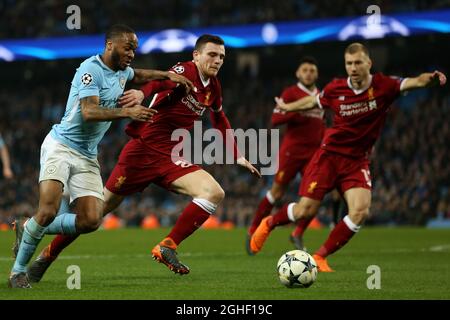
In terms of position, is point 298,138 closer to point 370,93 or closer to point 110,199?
point 370,93

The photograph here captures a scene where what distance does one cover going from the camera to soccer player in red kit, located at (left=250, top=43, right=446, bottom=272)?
932 cm

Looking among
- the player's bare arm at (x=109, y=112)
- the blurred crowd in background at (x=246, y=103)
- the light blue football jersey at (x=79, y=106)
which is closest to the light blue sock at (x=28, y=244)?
the light blue football jersey at (x=79, y=106)

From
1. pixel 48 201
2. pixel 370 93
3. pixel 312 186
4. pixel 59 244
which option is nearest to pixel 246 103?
pixel 312 186

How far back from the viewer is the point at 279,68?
1148 inches

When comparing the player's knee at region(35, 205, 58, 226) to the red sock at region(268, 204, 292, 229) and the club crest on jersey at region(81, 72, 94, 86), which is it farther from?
the red sock at region(268, 204, 292, 229)

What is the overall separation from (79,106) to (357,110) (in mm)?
3243

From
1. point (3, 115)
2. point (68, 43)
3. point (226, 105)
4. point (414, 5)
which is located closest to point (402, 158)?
point (414, 5)

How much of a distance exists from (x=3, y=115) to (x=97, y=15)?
18.7 ft

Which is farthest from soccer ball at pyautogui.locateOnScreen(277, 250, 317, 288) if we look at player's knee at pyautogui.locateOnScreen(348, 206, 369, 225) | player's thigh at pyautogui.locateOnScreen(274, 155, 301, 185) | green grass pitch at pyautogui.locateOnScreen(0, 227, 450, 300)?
player's thigh at pyautogui.locateOnScreen(274, 155, 301, 185)

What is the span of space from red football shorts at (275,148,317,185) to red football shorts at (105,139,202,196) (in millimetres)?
4216

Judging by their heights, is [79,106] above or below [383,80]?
below

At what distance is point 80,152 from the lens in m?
7.86
